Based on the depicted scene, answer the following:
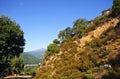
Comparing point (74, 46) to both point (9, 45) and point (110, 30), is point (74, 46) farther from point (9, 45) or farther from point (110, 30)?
point (9, 45)

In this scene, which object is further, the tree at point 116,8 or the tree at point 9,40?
the tree at point 9,40

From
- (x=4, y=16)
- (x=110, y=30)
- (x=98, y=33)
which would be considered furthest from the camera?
(x=4, y=16)

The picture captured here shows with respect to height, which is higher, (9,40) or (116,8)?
(116,8)

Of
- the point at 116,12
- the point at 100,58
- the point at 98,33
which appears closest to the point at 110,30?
the point at 98,33

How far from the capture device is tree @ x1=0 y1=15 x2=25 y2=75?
47.0 metres

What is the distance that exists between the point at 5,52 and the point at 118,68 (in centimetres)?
3682

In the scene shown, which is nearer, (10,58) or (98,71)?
(98,71)

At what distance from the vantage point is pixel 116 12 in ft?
117

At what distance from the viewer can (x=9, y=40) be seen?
49.0 m

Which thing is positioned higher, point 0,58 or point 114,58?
point 0,58

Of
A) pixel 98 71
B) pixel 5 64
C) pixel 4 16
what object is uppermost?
pixel 4 16

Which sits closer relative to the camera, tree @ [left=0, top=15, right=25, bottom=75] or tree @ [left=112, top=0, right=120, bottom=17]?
tree @ [left=112, top=0, right=120, bottom=17]

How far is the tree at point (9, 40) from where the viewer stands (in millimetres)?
47031

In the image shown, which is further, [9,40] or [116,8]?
[9,40]
